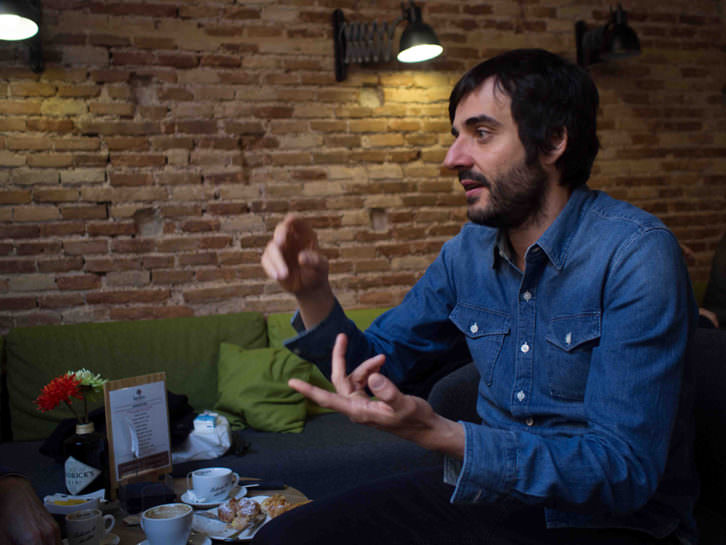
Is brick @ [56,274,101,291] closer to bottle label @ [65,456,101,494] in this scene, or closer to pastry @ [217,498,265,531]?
bottle label @ [65,456,101,494]

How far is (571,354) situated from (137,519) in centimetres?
110

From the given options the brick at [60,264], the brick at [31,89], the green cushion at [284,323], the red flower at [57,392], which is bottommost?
the green cushion at [284,323]

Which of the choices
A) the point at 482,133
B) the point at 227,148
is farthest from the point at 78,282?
the point at 482,133

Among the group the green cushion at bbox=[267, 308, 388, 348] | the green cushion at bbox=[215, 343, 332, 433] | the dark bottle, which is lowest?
the green cushion at bbox=[215, 343, 332, 433]

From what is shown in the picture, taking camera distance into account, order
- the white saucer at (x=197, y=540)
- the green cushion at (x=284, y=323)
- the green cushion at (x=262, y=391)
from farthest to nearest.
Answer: the green cushion at (x=284, y=323) → the green cushion at (x=262, y=391) → the white saucer at (x=197, y=540)

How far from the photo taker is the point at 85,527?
1.29 m

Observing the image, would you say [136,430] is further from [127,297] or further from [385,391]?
[127,297]

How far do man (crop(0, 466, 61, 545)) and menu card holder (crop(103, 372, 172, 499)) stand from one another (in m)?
0.40

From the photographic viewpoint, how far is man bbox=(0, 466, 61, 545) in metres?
1.24

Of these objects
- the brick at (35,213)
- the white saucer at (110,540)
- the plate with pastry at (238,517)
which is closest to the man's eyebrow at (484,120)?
the plate with pastry at (238,517)

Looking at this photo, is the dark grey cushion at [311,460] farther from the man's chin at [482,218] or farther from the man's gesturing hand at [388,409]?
the man's gesturing hand at [388,409]

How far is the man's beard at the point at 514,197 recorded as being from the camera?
131 centimetres

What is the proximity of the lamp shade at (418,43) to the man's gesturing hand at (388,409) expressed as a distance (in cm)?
253

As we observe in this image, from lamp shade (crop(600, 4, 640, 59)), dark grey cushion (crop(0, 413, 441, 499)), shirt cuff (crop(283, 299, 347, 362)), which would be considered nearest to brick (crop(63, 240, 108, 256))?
dark grey cushion (crop(0, 413, 441, 499))
